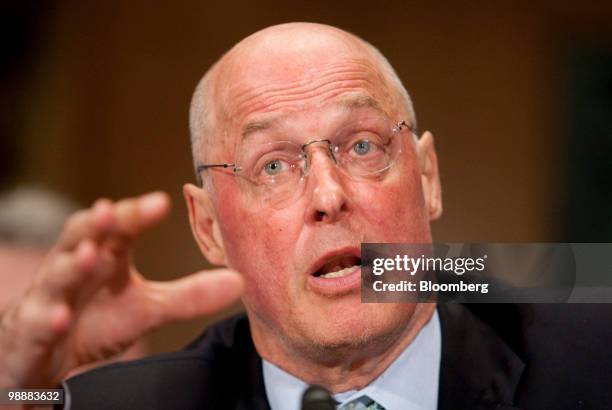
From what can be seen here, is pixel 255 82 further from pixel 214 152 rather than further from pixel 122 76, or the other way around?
pixel 122 76

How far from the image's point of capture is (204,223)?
5.70 ft

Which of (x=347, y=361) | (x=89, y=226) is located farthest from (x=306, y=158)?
(x=89, y=226)

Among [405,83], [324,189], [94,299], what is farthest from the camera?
[405,83]

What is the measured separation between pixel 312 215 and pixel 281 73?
12.0 inches

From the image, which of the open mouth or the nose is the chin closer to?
the open mouth

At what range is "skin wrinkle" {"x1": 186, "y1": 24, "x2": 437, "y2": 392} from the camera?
1522 millimetres

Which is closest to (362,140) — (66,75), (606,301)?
(606,301)

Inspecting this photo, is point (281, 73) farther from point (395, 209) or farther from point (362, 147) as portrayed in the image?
point (395, 209)

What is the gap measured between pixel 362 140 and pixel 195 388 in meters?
0.63

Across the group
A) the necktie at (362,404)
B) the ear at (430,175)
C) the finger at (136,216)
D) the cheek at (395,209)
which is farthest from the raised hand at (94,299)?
the ear at (430,175)

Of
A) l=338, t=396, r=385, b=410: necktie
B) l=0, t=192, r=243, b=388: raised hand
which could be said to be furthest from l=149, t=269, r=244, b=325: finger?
l=338, t=396, r=385, b=410: necktie

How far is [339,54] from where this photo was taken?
1.65m

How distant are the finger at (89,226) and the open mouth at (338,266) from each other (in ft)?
1.62

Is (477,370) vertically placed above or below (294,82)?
below
